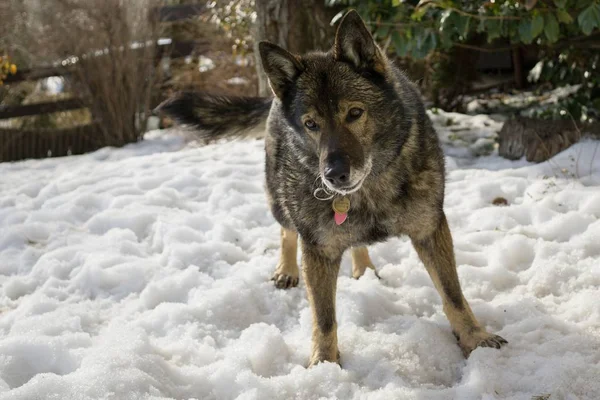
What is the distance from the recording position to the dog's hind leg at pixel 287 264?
3.74m

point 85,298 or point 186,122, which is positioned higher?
point 186,122

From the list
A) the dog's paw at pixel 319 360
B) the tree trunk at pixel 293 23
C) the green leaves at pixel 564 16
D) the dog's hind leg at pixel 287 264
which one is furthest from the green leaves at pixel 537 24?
the dog's paw at pixel 319 360

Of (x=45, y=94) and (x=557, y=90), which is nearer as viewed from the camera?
(x=557, y=90)

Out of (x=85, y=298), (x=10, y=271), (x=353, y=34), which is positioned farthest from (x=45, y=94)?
(x=353, y=34)

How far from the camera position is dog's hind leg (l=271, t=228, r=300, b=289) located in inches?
→ 147

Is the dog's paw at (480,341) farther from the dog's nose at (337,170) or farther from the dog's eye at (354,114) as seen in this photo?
the dog's eye at (354,114)

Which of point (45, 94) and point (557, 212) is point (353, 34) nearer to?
point (557, 212)

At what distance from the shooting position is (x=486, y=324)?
3070mm

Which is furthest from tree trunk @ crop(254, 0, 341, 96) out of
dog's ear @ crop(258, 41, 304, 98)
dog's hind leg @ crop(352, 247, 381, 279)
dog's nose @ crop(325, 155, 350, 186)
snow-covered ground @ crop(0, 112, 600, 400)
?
dog's nose @ crop(325, 155, 350, 186)

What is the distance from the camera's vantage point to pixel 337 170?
2449mm

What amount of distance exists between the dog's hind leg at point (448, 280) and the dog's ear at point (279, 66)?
3.25ft

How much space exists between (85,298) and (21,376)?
3.18ft

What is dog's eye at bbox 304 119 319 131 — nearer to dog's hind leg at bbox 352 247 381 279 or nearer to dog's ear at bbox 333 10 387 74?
dog's ear at bbox 333 10 387 74

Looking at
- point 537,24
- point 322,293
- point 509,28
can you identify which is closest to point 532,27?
point 537,24
